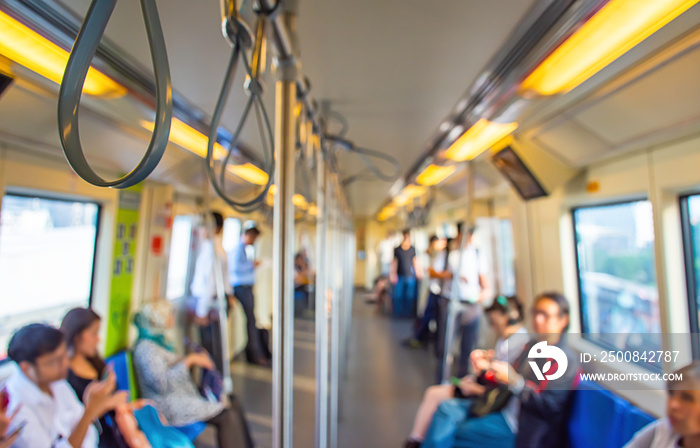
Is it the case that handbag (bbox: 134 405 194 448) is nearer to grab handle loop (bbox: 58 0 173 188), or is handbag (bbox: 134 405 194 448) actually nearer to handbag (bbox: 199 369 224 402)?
grab handle loop (bbox: 58 0 173 188)

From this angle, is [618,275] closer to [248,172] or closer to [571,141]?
[571,141]

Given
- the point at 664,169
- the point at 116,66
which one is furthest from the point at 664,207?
the point at 116,66

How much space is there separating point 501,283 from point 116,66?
3.28 metres

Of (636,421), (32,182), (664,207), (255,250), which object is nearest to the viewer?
(32,182)

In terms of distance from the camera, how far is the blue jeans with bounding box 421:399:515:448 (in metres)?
1.65

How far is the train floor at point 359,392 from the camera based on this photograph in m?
2.04

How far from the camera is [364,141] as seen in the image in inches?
95.2

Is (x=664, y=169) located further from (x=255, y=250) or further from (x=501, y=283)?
(x=255, y=250)

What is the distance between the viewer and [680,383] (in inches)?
29.2

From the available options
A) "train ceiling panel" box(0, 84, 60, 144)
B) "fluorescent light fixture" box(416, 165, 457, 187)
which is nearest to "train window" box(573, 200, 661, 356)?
"fluorescent light fixture" box(416, 165, 457, 187)

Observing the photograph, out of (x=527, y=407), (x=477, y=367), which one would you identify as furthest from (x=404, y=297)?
(x=527, y=407)

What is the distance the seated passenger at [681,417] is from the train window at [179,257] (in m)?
1.90

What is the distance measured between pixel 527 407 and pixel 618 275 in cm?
85

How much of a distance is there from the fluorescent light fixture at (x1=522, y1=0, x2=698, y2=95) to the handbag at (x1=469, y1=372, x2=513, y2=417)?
1.73m
